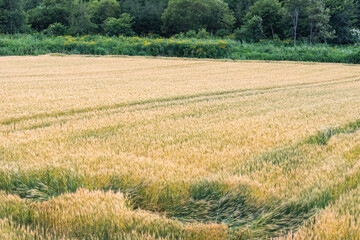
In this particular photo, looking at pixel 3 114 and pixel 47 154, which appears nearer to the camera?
pixel 47 154

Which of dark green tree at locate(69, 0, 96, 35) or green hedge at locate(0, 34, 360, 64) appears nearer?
green hedge at locate(0, 34, 360, 64)

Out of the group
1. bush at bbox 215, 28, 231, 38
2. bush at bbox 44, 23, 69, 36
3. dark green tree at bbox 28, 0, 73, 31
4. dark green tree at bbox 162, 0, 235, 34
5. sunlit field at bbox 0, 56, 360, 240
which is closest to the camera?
sunlit field at bbox 0, 56, 360, 240

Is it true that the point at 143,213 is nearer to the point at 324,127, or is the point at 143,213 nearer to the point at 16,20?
the point at 324,127

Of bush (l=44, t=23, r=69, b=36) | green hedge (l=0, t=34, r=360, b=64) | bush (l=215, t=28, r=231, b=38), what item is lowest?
green hedge (l=0, t=34, r=360, b=64)

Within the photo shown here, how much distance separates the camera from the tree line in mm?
44125

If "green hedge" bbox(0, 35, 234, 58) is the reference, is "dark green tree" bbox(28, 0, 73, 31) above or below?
above

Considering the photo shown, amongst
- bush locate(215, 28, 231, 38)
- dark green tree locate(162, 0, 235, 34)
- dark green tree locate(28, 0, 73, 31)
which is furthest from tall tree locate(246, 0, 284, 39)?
dark green tree locate(28, 0, 73, 31)

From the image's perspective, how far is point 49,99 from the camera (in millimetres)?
7383

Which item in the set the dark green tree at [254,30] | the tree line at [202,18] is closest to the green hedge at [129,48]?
the dark green tree at [254,30]

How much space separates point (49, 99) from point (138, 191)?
5.70 metres

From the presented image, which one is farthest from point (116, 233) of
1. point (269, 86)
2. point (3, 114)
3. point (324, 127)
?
point (269, 86)

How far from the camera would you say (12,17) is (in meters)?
49.2

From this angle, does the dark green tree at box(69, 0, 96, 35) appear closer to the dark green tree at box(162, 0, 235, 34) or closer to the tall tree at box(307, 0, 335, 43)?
the dark green tree at box(162, 0, 235, 34)

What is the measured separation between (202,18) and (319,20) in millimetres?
23615
